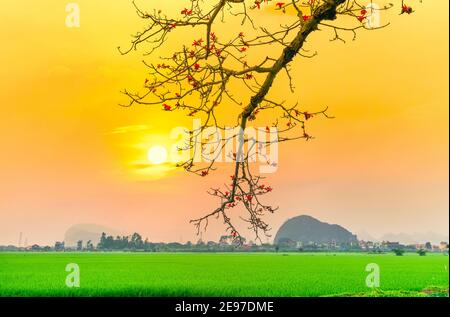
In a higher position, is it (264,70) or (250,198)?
(264,70)

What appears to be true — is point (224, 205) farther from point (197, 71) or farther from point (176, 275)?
point (176, 275)

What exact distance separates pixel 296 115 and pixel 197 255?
11462mm

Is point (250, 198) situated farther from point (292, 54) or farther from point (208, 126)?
point (292, 54)

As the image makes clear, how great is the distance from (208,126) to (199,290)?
12.4 ft

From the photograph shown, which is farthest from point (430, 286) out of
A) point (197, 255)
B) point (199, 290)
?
point (197, 255)

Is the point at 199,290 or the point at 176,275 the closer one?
the point at 199,290

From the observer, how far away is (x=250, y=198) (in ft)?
14.3

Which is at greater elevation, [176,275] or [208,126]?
[208,126]
